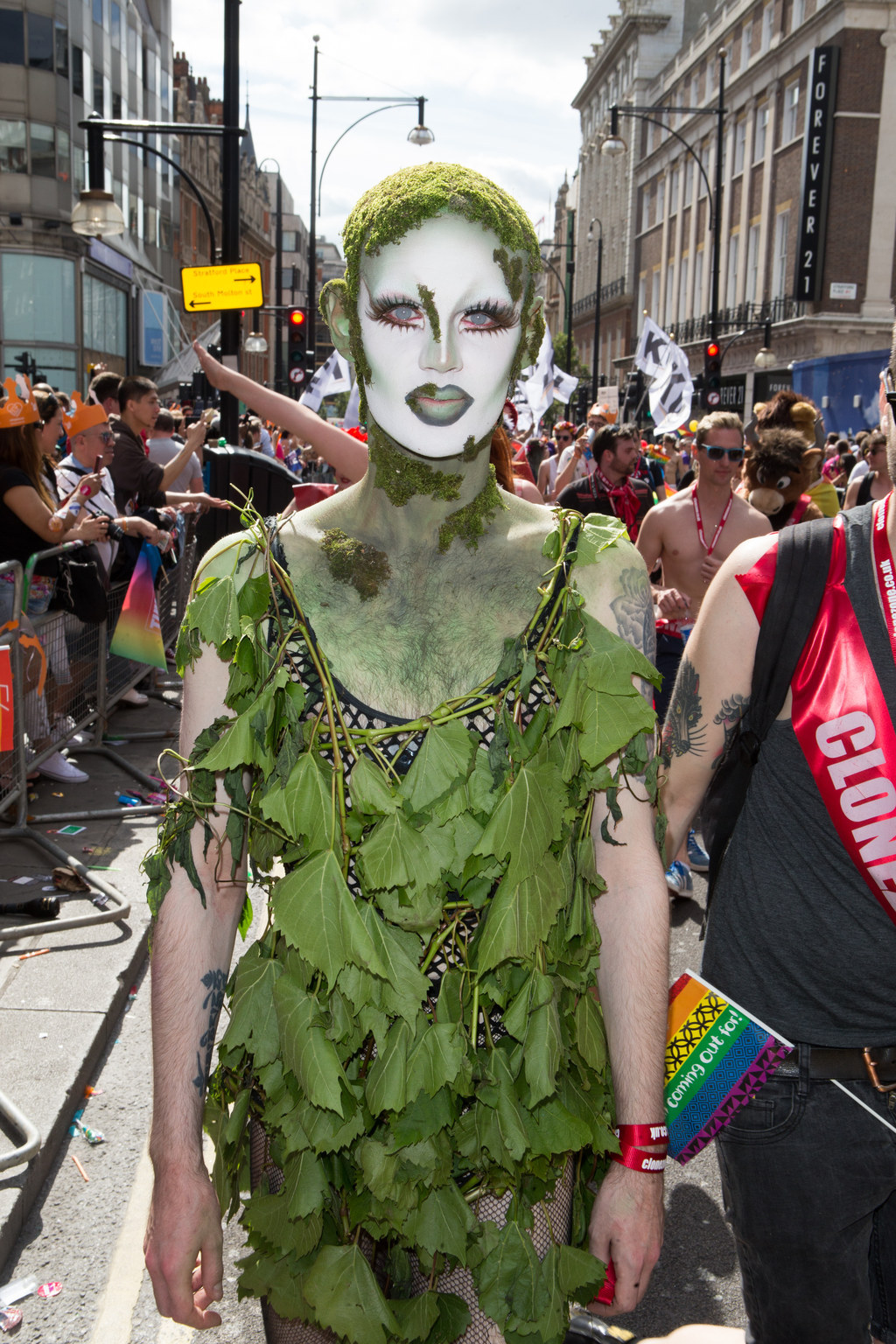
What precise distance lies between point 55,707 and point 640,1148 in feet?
16.4

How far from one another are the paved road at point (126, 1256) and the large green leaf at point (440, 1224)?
4.59 feet

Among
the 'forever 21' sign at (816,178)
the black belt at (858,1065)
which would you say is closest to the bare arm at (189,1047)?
the black belt at (858,1065)

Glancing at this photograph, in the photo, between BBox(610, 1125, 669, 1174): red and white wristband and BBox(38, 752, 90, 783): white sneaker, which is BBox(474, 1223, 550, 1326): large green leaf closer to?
BBox(610, 1125, 669, 1174): red and white wristband

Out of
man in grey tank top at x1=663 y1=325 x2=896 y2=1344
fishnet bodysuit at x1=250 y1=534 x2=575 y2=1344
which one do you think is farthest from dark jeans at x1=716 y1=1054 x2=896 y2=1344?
fishnet bodysuit at x1=250 y1=534 x2=575 y2=1344

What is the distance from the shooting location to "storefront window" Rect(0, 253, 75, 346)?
29.9 meters

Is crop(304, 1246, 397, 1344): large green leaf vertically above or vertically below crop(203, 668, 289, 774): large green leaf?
below

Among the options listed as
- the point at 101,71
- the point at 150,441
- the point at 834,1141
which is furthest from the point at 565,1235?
the point at 101,71

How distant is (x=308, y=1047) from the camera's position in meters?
1.54

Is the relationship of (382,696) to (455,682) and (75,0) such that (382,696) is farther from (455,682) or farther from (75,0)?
(75,0)

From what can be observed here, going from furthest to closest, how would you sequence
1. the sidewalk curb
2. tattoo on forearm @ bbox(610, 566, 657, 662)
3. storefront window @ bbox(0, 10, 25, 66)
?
storefront window @ bbox(0, 10, 25, 66) < the sidewalk curb < tattoo on forearm @ bbox(610, 566, 657, 662)

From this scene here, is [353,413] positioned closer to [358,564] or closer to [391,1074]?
[358,564]

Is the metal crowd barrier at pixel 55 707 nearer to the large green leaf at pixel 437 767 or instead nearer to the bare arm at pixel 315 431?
the bare arm at pixel 315 431

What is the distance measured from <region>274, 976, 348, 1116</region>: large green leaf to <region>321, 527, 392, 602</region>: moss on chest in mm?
587

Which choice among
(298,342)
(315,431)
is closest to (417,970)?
(315,431)
